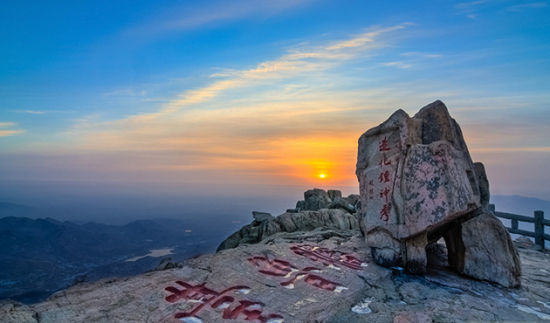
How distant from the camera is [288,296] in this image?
512 centimetres

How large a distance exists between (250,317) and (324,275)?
2.03 meters

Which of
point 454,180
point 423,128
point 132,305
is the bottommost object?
point 132,305

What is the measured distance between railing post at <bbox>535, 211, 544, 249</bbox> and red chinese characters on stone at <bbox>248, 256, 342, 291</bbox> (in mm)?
9755

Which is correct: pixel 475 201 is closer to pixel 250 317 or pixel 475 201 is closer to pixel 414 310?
pixel 414 310

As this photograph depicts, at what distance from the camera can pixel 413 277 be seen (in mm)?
6230

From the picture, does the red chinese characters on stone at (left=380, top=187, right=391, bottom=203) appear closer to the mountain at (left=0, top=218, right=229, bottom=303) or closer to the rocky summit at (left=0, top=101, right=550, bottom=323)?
the rocky summit at (left=0, top=101, right=550, bottom=323)

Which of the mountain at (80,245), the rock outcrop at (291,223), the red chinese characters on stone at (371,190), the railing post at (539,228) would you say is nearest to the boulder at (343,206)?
the rock outcrop at (291,223)

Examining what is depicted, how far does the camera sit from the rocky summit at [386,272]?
178 inches

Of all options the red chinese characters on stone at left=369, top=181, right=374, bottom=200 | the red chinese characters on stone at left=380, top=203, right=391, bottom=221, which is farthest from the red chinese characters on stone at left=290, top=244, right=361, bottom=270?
the red chinese characters on stone at left=369, top=181, right=374, bottom=200

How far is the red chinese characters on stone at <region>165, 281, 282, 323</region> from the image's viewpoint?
443 centimetres

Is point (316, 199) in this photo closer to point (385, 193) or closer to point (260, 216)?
point (260, 216)

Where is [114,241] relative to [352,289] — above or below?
below

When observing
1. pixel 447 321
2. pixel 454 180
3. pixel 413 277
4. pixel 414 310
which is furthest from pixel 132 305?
pixel 454 180

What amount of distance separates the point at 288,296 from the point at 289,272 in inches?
38.1
